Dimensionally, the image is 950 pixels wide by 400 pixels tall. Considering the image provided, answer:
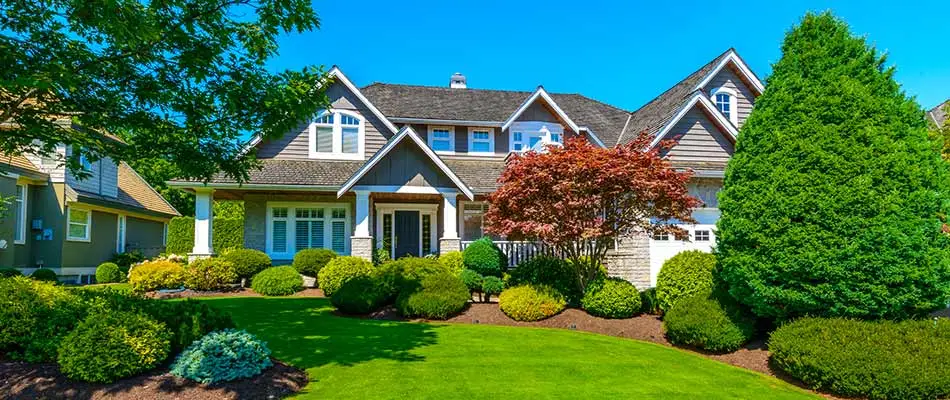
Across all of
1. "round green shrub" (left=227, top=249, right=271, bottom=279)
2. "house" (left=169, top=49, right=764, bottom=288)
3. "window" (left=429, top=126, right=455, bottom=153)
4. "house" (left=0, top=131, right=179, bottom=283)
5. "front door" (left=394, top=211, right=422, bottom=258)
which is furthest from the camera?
"window" (left=429, top=126, right=455, bottom=153)

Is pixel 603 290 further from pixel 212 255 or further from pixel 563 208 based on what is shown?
pixel 212 255

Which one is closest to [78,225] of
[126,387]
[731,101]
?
[126,387]

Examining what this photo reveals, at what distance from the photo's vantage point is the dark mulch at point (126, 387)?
6.55 meters

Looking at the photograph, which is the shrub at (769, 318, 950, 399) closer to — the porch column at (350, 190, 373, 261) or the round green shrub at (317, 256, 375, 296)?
the round green shrub at (317, 256, 375, 296)

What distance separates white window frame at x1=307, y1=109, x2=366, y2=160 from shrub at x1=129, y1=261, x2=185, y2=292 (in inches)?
228

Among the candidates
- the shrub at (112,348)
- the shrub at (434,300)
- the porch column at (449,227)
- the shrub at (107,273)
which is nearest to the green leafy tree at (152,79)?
the shrub at (112,348)

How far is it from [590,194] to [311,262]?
31.5 feet

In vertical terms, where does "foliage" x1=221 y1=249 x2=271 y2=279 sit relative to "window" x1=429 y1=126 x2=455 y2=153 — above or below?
below

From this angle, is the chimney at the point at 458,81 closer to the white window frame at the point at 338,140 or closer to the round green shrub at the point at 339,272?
the white window frame at the point at 338,140

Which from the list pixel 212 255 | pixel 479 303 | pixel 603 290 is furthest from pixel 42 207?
pixel 603 290

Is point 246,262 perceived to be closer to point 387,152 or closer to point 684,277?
point 387,152

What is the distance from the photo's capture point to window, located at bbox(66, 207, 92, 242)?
22.5m

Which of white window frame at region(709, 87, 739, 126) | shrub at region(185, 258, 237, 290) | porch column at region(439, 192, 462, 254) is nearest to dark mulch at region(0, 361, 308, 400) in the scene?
shrub at region(185, 258, 237, 290)

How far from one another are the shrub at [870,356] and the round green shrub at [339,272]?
10.9 meters
